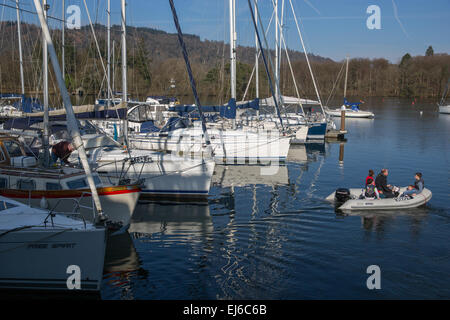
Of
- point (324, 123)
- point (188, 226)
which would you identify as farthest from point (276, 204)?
point (324, 123)

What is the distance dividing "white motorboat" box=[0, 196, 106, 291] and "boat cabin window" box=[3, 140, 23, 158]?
237 inches

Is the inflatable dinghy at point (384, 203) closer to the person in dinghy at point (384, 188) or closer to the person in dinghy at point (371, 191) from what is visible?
the person in dinghy at point (371, 191)

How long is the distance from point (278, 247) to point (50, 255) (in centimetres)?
681

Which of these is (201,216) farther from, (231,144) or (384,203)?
(231,144)

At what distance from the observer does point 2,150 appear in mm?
15875

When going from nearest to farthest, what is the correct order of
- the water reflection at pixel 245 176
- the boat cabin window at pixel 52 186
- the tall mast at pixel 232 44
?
the boat cabin window at pixel 52 186
the water reflection at pixel 245 176
the tall mast at pixel 232 44

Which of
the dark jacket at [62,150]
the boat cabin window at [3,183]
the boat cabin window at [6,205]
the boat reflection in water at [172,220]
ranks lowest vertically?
the boat reflection in water at [172,220]

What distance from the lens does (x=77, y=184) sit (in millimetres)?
14383

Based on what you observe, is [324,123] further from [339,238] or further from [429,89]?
[429,89]

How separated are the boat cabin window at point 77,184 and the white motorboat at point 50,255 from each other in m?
3.26

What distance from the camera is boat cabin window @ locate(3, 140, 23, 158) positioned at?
1625 centimetres

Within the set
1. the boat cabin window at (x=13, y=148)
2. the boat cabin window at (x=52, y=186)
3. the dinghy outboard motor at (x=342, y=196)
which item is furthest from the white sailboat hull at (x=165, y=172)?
the dinghy outboard motor at (x=342, y=196)

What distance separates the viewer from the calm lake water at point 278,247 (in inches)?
446
